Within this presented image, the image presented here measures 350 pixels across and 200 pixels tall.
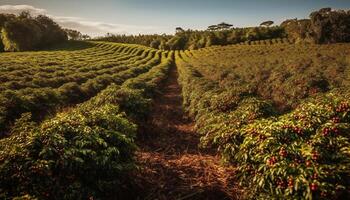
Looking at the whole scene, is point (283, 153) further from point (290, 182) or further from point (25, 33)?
point (25, 33)

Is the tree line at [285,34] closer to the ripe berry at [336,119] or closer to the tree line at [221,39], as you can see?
the tree line at [221,39]

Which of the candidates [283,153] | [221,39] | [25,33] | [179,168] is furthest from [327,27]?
[25,33]

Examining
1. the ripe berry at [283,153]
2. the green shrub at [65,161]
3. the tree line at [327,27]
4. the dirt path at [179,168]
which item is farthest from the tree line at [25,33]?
the ripe berry at [283,153]

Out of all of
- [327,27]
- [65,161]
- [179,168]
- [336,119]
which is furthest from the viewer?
[327,27]

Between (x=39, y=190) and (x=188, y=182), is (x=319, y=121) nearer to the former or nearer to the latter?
(x=188, y=182)

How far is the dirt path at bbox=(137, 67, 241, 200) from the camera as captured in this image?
766cm

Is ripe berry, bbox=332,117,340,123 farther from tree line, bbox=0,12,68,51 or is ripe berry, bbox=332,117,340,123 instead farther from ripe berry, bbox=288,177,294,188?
tree line, bbox=0,12,68,51

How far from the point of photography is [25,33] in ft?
272

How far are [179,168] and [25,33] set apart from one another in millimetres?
88693

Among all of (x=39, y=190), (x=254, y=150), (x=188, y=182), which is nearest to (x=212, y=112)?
(x=188, y=182)

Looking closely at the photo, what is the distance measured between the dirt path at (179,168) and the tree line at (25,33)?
269ft

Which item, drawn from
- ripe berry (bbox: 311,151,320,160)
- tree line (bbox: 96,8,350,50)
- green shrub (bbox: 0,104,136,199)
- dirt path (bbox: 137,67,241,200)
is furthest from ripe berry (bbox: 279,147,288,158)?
→ tree line (bbox: 96,8,350,50)

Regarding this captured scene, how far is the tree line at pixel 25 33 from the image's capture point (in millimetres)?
80312

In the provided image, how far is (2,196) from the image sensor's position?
4770 mm
